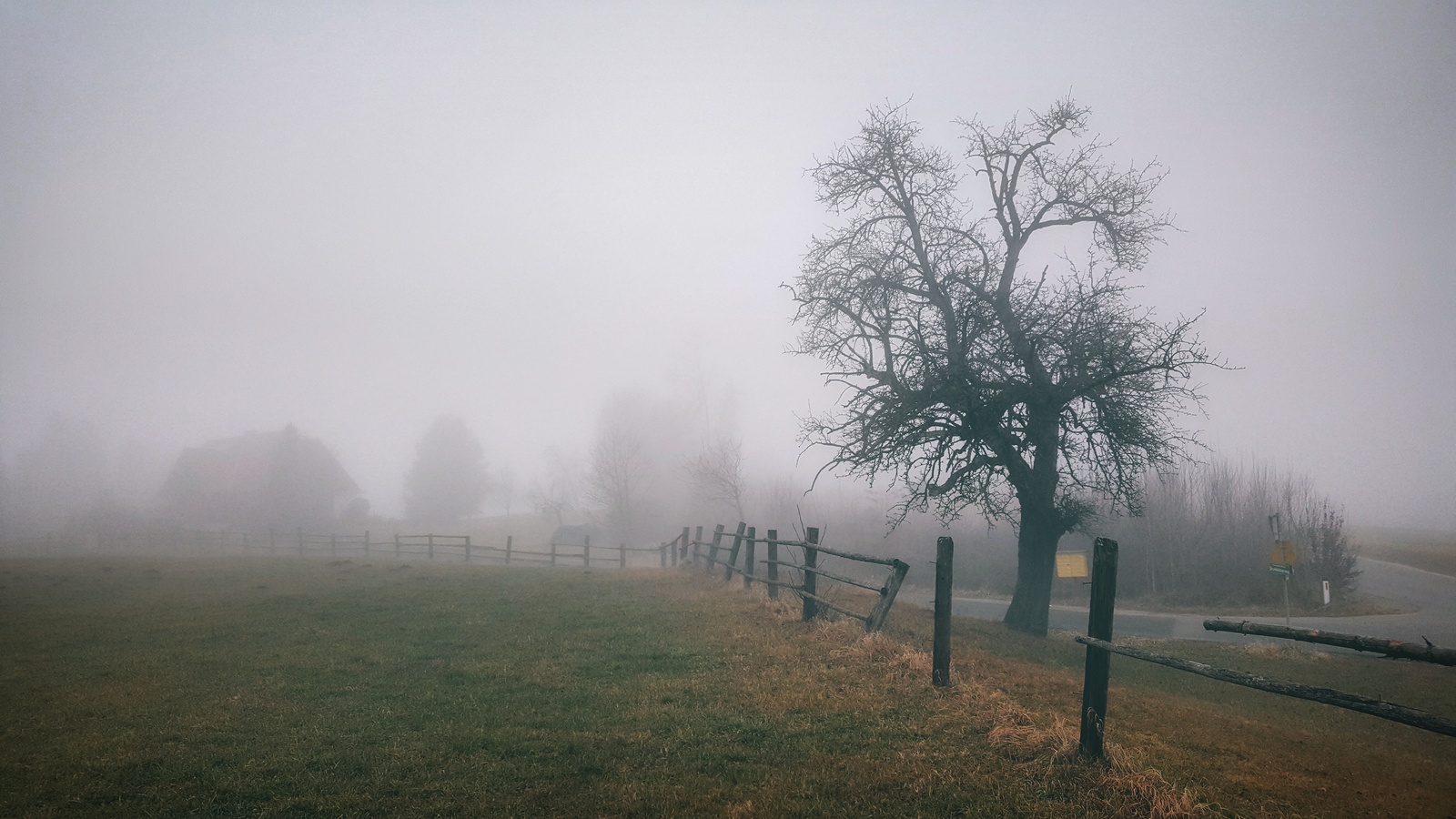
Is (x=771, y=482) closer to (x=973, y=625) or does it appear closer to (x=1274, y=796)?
(x=973, y=625)

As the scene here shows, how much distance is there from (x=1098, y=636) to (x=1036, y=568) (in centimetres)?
1114

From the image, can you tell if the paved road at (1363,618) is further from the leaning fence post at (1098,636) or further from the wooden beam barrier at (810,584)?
the leaning fence post at (1098,636)

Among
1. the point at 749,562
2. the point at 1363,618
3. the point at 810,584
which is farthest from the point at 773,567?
the point at 1363,618

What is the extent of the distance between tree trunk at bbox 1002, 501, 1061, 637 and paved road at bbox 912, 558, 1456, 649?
1658 millimetres

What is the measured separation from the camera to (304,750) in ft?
18.3

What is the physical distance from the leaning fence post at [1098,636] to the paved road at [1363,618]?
10288 mm

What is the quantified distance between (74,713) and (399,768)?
4.36 metres

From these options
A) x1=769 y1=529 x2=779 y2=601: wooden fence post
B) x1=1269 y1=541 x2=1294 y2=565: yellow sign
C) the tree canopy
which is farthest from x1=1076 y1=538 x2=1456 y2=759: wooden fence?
the tree canopy

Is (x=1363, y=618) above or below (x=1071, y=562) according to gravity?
below

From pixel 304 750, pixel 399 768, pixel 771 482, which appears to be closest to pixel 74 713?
pixel 304 750

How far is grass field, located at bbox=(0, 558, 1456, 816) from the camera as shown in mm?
4660

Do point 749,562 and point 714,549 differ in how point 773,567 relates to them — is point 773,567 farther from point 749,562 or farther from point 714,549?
point 714,549

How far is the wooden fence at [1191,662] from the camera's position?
3846mm

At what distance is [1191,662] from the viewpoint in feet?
17.7
